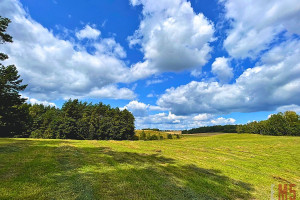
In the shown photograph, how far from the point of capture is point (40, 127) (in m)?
76.8

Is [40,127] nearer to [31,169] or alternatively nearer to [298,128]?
[31,169]

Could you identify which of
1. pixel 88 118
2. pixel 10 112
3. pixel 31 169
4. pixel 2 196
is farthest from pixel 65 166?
pixel 88 118

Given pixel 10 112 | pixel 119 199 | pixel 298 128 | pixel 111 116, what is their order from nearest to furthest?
pixel 119 199 < pixel 10 112 < pixel 111 116 < pixel 298 128

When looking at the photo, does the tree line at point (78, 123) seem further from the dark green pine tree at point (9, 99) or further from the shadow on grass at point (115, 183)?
the shadow on grass at point (115, 183)

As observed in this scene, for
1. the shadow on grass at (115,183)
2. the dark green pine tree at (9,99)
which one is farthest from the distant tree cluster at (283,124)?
the dark green pine tree at (9,99)

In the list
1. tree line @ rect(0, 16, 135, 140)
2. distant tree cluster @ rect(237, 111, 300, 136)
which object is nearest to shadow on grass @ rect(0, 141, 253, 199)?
tree line @ rect(0, 16, 135, 140)

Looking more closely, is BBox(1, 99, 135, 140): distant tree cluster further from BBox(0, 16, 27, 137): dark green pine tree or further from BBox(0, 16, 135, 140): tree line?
BBox(0, 16, 27, 137): dark green pine tree

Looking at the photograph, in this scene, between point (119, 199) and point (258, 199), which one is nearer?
point (119, 199)

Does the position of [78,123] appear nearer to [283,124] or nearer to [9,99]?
[9,99]

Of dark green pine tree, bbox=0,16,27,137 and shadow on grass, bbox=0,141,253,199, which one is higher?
dark green pine tree, bbox=0,16,27,137

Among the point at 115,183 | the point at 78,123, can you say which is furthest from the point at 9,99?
the point at 115,183

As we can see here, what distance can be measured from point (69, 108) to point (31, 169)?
72555 millimetres

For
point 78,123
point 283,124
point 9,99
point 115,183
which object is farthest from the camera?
point 283,124

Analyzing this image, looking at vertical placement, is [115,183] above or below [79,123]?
below
